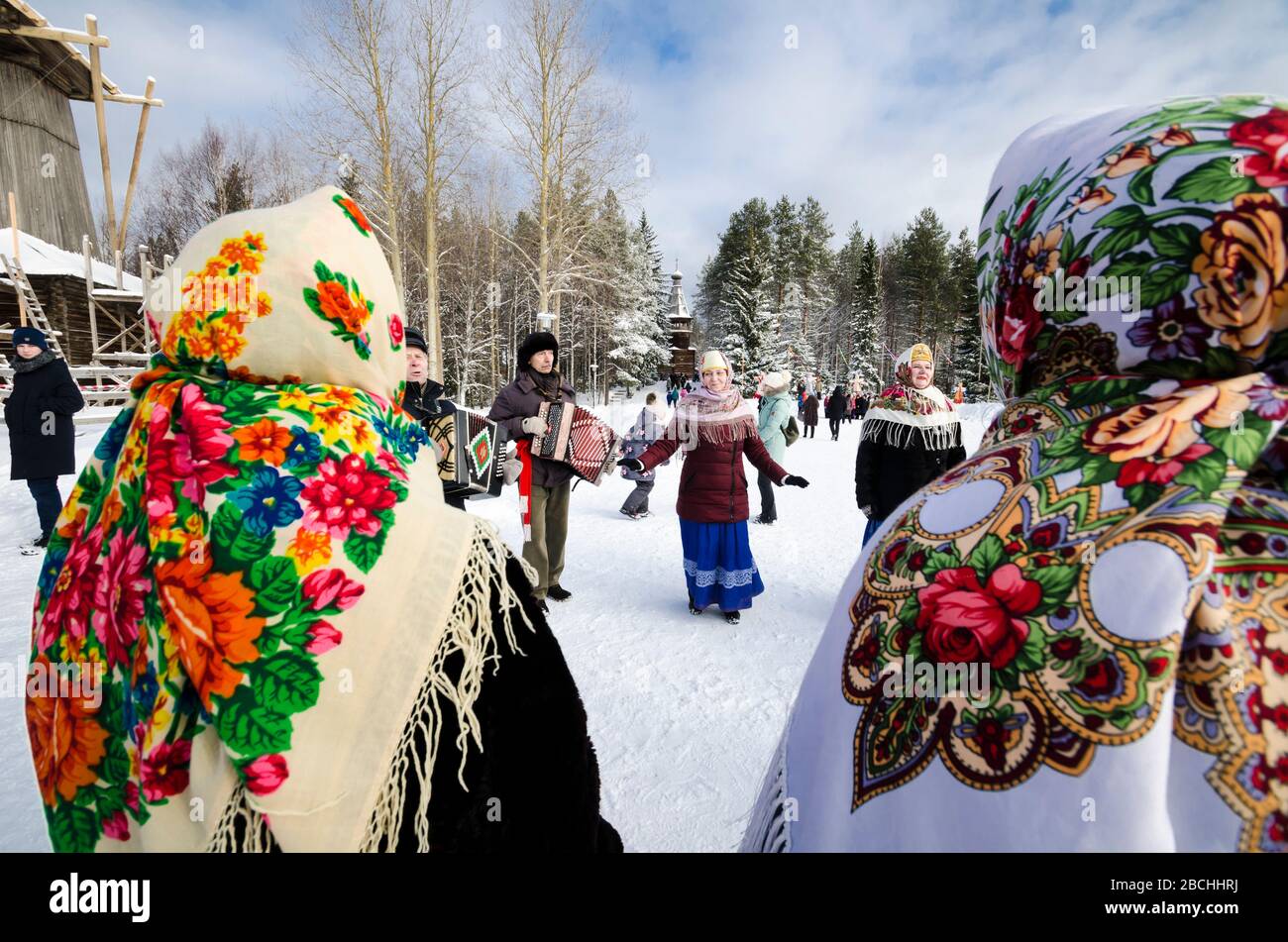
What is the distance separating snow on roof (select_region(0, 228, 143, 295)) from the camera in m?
14.5

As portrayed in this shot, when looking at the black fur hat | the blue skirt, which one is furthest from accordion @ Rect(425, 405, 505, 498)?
the blue skirt

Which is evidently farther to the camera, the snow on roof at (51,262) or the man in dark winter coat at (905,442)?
the snow on roof at (51,262)

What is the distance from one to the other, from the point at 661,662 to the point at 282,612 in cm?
318

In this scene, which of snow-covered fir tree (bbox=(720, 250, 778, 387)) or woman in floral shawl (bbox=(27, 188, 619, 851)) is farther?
snow-covered fir tree (bbox=(720, 250, 778, 387))

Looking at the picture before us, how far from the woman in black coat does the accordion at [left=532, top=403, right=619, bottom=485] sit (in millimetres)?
4911

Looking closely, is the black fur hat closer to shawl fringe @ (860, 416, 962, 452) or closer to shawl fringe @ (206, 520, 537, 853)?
shawl fringe @ (860, 416, 962, 452)

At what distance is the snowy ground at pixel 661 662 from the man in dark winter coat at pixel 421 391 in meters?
1.69

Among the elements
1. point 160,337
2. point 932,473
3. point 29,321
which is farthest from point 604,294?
point 160,337

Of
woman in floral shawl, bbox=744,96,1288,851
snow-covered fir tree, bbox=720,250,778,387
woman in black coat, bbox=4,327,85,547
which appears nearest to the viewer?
woman in floral shawl, bbox=744,96,1288,851

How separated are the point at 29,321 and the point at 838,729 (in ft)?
62.8

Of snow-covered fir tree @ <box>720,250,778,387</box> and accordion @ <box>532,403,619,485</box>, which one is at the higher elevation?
snow-covered fir tree @ <box>720,250,778,387</box>

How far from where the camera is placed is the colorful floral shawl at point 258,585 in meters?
1.05

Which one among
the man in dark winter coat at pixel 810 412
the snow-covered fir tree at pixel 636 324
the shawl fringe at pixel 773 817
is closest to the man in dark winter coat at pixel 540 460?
the shawl fringe at pixel 773 817

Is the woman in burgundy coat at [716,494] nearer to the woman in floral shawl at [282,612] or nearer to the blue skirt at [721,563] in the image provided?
the blue skirt at [721,563]
